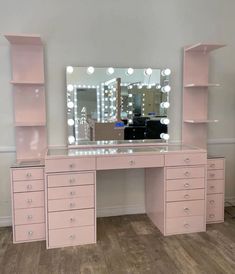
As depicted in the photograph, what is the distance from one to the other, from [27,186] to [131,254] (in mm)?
1133

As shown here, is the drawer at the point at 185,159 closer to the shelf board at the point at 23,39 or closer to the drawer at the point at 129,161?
the drawer at the point at 129,161

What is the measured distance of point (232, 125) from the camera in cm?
366

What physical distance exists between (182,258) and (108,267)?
25.2 inches

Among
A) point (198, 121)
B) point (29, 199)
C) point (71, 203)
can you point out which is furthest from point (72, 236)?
point (198, 121)

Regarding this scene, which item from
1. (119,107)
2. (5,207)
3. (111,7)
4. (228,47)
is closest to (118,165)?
(119,107)

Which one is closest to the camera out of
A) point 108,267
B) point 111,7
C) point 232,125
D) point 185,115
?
point 108,267

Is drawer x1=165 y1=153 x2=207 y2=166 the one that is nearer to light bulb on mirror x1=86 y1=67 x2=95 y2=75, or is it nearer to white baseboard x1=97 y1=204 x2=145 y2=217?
white baseboard x1=97 y1=204 x2=145 y2=217

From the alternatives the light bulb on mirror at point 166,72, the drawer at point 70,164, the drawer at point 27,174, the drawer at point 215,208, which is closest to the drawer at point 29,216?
the drawer at point 27,174

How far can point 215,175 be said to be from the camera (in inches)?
125

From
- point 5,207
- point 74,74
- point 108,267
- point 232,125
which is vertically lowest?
point 108,267

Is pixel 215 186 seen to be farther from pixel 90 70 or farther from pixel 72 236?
pixel 90 70

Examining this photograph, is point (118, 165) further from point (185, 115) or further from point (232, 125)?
point (232, 125)

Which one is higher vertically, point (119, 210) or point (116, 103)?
point (116, 103)

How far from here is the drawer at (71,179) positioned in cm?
260
